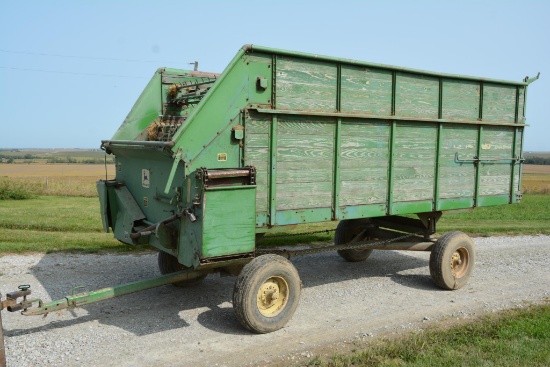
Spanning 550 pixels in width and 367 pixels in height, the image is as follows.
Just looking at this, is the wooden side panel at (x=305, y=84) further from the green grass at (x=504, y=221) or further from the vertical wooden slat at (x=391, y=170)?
the green grass at (x=504, y=221)

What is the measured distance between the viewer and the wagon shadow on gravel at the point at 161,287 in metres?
6.02

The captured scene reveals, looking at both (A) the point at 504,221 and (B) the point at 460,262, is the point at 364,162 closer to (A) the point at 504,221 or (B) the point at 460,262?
(B) the point at 460,262

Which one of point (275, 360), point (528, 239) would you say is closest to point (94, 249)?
point (275, 360)

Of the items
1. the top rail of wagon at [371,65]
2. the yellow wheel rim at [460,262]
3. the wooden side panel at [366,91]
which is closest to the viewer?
the top rail of wagon at [371,65]

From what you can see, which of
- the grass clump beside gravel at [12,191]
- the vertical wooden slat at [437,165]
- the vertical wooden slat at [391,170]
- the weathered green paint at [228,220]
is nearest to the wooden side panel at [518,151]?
the vertical wooden slat at [437,165]

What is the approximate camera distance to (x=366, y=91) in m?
6.73

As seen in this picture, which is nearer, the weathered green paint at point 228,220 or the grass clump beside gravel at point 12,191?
the weathered green paint at point 228,220

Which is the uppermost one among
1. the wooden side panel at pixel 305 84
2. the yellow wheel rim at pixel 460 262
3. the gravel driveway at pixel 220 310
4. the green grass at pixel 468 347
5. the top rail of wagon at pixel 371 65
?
the top rail of wagon at pixel 371 65

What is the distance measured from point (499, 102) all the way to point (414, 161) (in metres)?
2.21

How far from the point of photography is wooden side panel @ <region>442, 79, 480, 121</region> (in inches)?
302

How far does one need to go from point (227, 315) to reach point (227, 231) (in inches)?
59.3

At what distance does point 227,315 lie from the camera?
6.36 meters

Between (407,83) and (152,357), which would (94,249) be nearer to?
(152,357)

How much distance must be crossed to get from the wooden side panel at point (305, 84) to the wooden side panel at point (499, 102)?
127 inches
